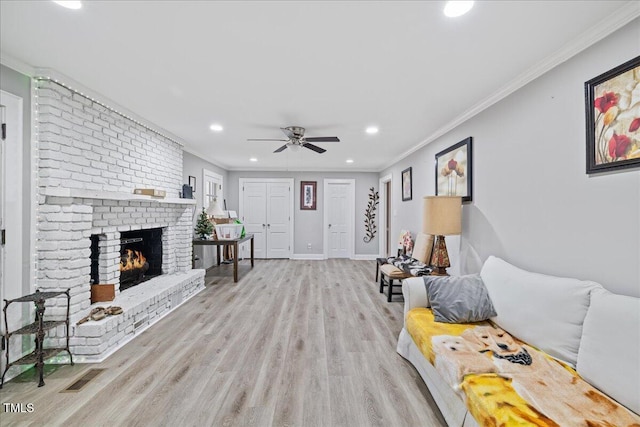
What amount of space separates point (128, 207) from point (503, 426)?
3723 millimetres

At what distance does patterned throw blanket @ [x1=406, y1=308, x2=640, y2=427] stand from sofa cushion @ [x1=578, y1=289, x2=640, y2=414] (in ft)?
0.18

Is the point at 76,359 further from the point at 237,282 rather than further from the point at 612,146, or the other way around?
the point at 612,146

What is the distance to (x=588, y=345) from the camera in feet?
4.48

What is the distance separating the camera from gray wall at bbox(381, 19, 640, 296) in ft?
4.90

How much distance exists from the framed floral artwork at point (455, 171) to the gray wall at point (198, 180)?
4.07 m

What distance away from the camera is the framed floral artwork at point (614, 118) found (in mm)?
1424

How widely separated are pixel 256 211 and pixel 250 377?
528 cm

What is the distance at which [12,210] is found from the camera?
2021 millimetres

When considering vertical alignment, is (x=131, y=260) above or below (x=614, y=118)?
below

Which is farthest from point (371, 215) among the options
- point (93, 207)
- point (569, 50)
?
point (93, 207)

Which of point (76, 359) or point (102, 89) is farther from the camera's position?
point (102, 89)

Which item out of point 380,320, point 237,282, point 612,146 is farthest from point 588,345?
point 237,282

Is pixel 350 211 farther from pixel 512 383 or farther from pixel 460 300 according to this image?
pixel 512 383

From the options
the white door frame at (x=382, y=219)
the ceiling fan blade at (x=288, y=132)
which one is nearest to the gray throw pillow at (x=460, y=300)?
the ceiling fan blade at (x=288, y=132)
